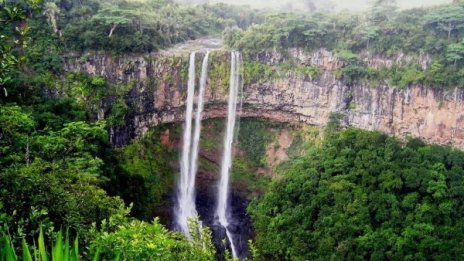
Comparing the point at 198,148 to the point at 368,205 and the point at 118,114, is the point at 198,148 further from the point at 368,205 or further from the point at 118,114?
the point at 368,205

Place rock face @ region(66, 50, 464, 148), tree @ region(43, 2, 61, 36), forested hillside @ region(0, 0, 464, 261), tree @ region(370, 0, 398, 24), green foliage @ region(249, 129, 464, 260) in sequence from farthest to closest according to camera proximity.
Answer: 1. tree @ region(370, 0, 398, 24)
2. tree @ region(43, 2, 61, 36)
3. rock face @ region(66, 50, 464, 148)
4. green foliage @ region(249, 129, 464, 260)
5. forested hillside @ region(0, 0, 464, 261)

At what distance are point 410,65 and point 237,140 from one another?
9402 millimetres

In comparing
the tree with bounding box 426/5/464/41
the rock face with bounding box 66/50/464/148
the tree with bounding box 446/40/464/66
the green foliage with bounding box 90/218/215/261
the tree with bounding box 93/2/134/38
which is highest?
the tree with bounding box 426/5/464/41

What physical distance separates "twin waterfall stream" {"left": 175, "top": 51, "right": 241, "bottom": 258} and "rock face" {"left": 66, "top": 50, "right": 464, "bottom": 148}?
0.40 metres

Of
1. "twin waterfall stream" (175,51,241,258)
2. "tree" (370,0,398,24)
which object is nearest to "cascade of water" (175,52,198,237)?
"twin waterfall stream" (175,51,241,258)

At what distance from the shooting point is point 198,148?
1005 inches

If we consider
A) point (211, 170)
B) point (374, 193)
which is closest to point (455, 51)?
point (374, 193)

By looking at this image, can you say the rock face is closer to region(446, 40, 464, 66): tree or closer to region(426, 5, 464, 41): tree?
region(446, 40, 464, 66): tree

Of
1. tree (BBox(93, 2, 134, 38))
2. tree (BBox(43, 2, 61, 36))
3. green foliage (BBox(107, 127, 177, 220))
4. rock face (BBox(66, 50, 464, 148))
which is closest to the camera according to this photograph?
green foliage (BBox(107, 127, 177, 220))

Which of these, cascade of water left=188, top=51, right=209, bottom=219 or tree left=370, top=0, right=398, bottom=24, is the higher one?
tree left=370, top=0, right=398, bottom=24

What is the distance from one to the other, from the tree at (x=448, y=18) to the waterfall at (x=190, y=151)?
10946 mm

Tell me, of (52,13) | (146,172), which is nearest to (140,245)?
(146,172)

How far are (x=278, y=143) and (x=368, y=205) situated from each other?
8490mm

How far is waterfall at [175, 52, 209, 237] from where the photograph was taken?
24.6 metres
